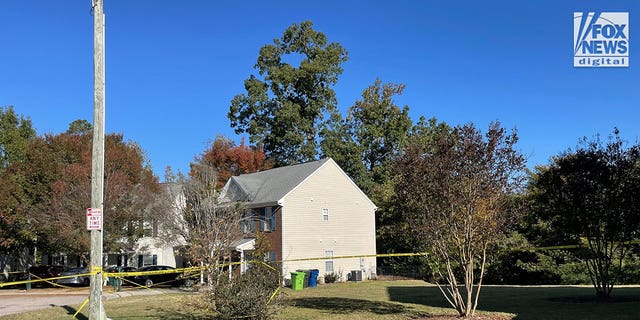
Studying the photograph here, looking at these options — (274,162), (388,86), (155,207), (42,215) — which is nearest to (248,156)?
(274,162)

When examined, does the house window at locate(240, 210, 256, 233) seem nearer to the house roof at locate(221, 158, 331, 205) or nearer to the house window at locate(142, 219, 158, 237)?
the house roof at locate(221, 158, 331, 205)

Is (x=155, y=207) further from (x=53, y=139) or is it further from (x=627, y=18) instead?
(x=627, y=18)

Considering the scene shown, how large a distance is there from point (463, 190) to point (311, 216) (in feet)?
82.3

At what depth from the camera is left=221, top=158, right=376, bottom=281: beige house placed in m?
36.9

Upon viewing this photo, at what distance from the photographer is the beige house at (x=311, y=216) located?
36.9 meters

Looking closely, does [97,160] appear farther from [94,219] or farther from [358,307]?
[358,307]

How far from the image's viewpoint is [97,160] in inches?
539

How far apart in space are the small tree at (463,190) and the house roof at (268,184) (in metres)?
22.9

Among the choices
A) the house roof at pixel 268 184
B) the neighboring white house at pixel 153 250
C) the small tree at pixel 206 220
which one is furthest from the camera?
the neighboring white house at pixel 153 250

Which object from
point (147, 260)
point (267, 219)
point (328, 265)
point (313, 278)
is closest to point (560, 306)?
point (313, 278)

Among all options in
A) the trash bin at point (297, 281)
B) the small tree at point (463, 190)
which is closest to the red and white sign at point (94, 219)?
the small tree at point (463, 190)

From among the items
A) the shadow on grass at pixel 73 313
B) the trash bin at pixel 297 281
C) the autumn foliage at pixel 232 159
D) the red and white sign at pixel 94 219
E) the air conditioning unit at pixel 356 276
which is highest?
the autumn foliage at pixel 232 159

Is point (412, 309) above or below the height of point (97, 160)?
below

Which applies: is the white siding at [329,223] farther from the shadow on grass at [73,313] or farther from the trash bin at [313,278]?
the shadow on grass at [73,313]
